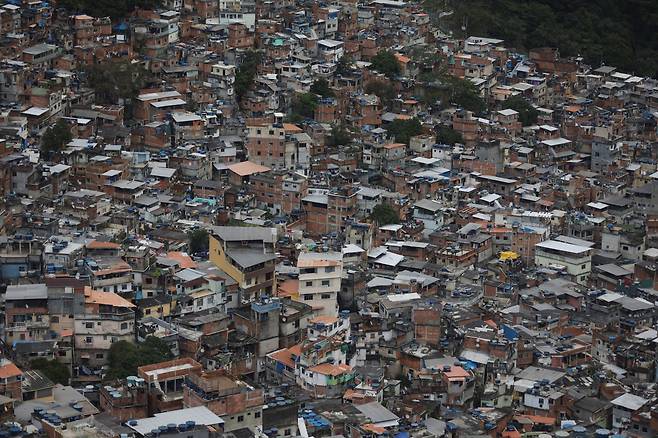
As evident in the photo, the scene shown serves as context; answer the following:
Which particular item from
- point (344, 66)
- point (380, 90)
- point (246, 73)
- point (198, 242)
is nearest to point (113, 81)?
point (246, 73)

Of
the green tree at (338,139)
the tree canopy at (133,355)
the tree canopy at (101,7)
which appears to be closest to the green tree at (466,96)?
the green tree at (338,139)

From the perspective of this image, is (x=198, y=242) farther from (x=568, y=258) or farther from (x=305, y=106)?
(x=305, y=106)

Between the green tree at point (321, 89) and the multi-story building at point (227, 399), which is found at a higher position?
the green tree at point (321, 89)

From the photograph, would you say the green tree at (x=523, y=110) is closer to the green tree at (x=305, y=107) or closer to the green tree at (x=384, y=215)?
the green tree at (x=305, y=107)

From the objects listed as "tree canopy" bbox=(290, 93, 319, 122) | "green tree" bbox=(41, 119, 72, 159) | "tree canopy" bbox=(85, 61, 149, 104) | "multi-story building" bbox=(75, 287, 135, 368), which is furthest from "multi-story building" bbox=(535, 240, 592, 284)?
"tree canopy" bbox=(85, 61, 149, 104)

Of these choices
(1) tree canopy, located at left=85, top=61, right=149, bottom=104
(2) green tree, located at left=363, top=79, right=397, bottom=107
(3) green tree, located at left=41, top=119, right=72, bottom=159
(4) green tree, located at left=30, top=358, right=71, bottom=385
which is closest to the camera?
(4) green tree, located at left=30, top=358, right=71, bottom=385

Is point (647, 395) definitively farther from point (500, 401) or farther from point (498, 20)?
point (498, 20)

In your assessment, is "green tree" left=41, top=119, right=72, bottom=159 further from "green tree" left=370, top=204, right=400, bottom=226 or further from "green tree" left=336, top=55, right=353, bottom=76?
"green tree" left=336, top=55, right=353, bottom=76
